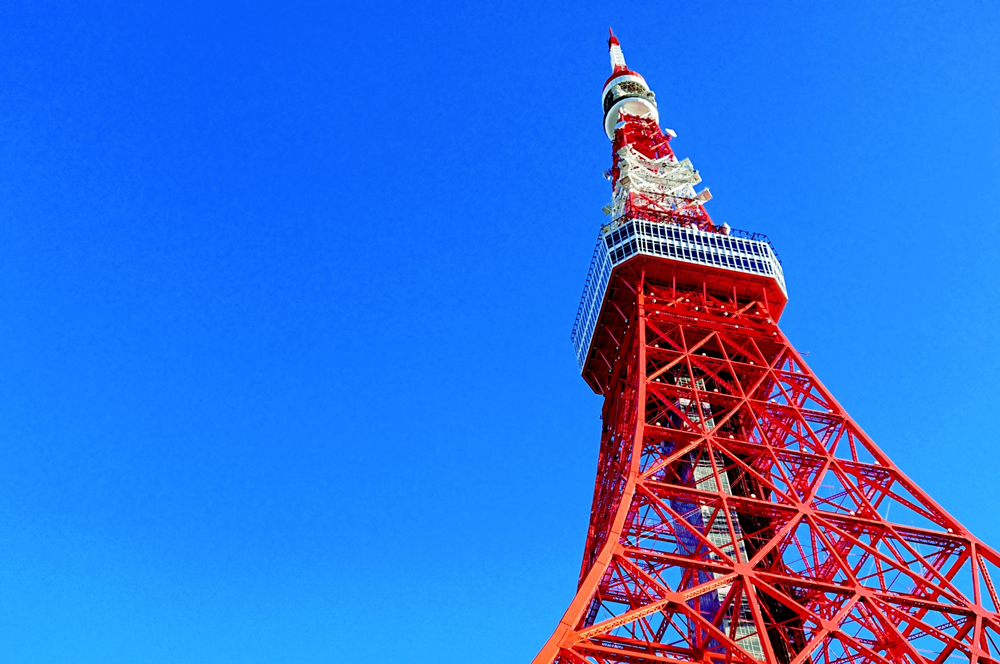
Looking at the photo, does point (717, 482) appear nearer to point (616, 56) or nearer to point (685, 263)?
point (685, 263)

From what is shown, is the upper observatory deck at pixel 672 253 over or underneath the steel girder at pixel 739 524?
over

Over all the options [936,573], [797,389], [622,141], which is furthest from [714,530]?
[622,141]

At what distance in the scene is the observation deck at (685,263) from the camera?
36594mm

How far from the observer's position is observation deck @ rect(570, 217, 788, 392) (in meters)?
36.6

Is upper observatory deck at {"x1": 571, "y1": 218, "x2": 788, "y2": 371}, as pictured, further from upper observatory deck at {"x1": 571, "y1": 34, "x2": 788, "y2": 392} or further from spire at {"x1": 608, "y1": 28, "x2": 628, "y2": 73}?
spire at {"x1": 608, "y1": 28, "x2": 628, "y2": 73}

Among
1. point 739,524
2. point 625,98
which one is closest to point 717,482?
point 739,524

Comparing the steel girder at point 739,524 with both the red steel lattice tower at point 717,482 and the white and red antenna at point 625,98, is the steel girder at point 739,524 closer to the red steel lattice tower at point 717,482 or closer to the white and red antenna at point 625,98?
the red steel lattice tower at point 717,482

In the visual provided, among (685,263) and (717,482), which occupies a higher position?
(685,263)

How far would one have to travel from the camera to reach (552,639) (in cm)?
1967

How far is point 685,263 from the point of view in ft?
120

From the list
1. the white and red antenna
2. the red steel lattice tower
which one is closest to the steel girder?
the red steel lattice tower

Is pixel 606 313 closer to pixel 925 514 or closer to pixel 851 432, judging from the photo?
pixel 851 432

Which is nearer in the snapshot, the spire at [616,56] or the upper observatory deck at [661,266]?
the upper observatory deck at [661,266]

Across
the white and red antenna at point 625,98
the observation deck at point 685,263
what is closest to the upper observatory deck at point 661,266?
the observation deck at point 685,263
